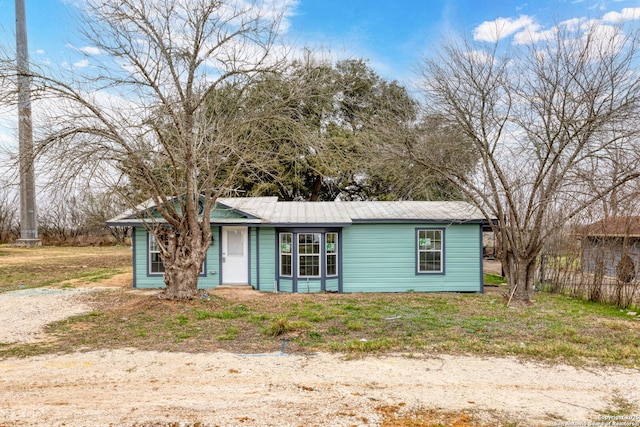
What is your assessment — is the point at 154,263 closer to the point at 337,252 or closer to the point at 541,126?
the point at 337,252

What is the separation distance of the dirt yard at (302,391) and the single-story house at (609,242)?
6.67m

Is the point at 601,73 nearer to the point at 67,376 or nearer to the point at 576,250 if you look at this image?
the point at 576,250

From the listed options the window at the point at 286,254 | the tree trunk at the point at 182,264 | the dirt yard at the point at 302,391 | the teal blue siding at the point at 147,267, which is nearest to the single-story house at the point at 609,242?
the dirt yard at the point at 302,391

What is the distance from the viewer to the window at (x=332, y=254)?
42.9 feet

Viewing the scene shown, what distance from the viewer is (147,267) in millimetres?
13234

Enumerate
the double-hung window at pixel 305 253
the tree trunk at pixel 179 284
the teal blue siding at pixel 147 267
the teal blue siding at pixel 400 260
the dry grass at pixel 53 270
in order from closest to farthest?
the tree trunk at pixel 179 284 < the double-hung window at pixel 305 253 < the teal blue siding at pixel 147 267 < the teal blue siding at pixel 400 260 < the dry grass at pixel 53 270

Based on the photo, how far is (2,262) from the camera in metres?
20.9

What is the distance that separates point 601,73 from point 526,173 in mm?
3159

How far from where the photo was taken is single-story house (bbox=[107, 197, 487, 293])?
12953mm

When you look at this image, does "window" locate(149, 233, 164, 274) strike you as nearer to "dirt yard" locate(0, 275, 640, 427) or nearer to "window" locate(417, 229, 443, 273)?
"dirt yard" locate(0, 275, 640, 427)

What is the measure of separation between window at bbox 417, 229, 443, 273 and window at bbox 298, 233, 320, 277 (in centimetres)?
316

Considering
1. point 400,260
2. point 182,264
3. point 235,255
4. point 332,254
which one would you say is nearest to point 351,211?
point 332,254

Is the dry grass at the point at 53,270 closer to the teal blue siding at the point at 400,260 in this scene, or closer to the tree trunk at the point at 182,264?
the tree trunk at the point at 182,264

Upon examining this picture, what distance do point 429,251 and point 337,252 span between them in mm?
2864
